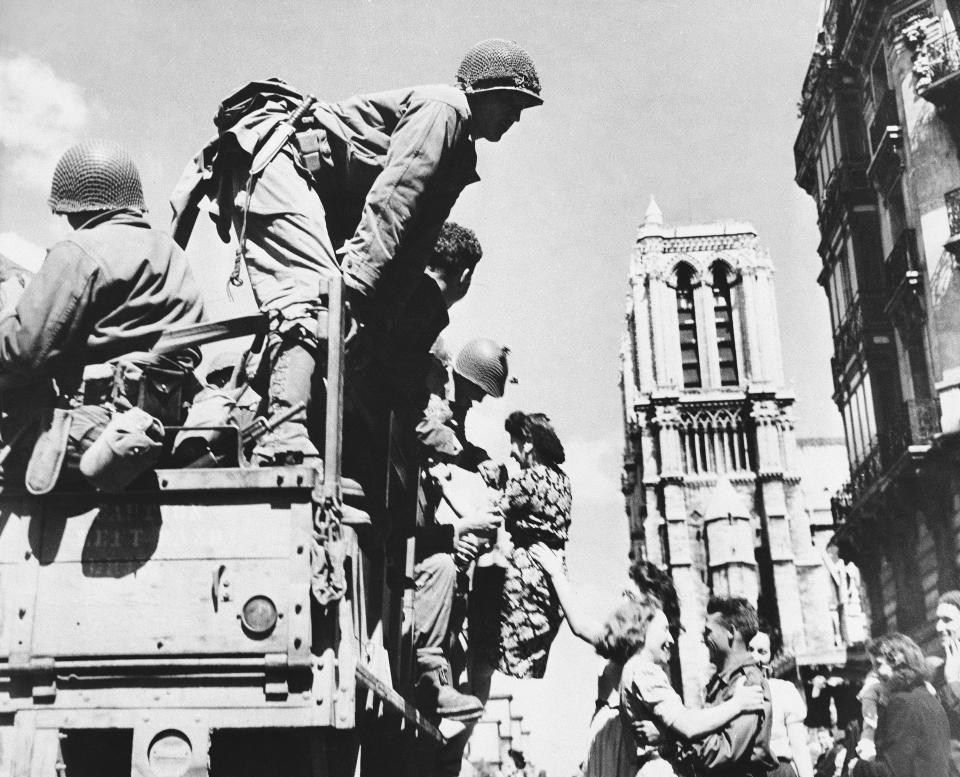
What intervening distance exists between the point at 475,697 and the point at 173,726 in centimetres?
267

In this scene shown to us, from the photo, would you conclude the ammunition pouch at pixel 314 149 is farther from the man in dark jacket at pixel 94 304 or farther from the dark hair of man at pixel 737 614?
the dark hair of man at pixel 737 614

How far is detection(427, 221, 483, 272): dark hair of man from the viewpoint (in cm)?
806

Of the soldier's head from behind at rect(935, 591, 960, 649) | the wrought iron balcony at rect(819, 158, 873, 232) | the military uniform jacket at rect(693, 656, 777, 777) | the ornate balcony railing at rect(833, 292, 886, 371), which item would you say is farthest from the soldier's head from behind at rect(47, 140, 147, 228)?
the wrought iron balcony at rect(819, 158, 873, 232)

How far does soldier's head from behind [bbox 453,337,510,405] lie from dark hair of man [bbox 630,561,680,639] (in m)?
2.45

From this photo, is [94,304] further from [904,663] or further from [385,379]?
[904,663]

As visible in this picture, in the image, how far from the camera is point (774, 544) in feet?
308

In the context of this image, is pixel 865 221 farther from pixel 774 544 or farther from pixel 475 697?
pixel 774 544

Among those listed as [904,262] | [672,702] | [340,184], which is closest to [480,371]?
[340,184]

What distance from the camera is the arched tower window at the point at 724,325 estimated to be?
10025 cm

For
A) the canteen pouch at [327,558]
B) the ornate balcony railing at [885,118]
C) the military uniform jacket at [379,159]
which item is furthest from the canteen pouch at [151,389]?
the ornate balcony railing at [885,118]

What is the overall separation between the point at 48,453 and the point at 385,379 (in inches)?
90.1

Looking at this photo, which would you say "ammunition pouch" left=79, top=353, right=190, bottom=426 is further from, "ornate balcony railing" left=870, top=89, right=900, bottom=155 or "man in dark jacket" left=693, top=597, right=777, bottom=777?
"ornate balcony railing" left=870, top=89, right=900, bottom=155

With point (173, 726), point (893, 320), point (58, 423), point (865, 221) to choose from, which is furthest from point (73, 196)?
point (865, 221)

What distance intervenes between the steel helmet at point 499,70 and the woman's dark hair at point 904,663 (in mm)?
4562
